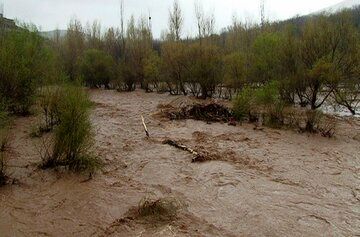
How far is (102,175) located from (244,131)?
792 centimetres

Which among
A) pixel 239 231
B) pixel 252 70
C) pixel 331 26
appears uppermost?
pixel 331 26

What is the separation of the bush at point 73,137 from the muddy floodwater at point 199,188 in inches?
16.0

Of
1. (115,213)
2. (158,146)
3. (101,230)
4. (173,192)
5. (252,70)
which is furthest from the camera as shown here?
(252,70)

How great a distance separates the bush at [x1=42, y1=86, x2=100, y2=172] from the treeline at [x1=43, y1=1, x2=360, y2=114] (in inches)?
281

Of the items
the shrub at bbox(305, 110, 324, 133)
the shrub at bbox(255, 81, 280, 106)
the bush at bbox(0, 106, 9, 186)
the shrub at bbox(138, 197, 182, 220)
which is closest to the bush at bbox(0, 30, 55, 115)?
the bush at bbox(0, 106, 9, 186)

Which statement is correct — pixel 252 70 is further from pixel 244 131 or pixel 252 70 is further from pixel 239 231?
pixel 239 231

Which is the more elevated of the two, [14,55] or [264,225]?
[14,55]

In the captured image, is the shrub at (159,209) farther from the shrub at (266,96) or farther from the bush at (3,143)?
the shrub at (266,96)

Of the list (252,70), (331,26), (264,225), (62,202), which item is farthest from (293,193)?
(252,70)

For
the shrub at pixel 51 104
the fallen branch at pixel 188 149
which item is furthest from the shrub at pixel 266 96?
the shrub at pixel 51 104

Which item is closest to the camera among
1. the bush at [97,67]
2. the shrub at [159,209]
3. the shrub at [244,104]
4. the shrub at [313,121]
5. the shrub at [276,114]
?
the shrub at [159,209]

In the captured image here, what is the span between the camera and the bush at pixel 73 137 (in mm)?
9414

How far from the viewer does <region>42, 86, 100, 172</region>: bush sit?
9414mm

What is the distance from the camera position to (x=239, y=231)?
7012mm
